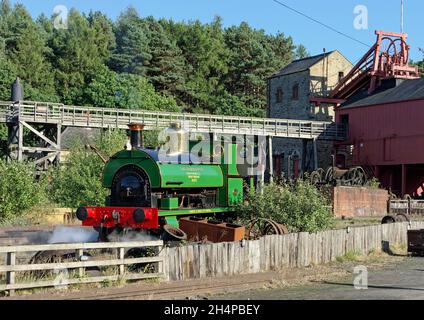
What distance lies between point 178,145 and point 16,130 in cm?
2872

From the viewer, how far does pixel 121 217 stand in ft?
49.4

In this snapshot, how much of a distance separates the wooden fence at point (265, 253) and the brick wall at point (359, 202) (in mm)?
16176

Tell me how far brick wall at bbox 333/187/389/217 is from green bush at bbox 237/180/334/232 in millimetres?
15242

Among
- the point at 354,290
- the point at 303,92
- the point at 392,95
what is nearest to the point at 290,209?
the point at 354,290

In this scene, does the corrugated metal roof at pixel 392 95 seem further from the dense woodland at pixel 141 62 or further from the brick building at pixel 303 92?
the dense woodland at pixel 141 62

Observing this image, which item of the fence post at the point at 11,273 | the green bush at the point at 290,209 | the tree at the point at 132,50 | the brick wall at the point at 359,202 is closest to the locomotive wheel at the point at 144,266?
the fence post at the point at 11,273

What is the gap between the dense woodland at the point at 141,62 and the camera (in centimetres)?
6338

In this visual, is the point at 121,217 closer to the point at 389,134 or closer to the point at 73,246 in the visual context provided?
the point at 73,246

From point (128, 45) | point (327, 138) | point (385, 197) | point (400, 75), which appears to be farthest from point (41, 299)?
point (128, 45)

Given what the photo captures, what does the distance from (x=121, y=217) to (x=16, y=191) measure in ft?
38.8

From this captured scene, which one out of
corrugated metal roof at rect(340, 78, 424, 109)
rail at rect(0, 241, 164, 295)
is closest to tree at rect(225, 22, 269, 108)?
corrugated metal roof at rect(340, 78, 424, 109)

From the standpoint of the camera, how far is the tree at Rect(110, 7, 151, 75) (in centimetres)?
7050

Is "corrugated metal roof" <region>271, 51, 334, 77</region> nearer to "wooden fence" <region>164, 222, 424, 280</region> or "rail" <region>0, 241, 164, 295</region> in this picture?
"wooden fence" <region>164, 222, 424, 280</region>
